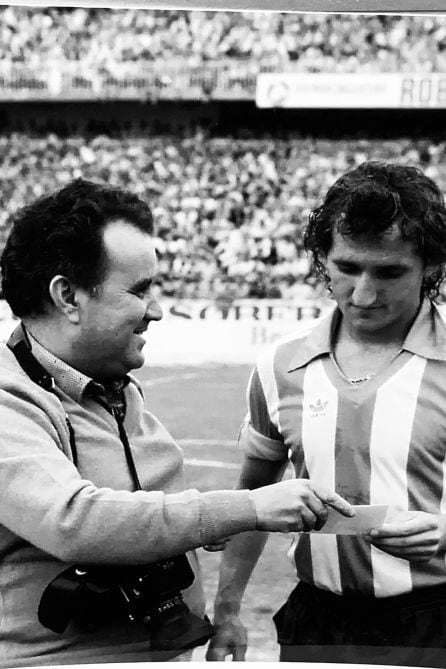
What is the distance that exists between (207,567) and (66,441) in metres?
0.56

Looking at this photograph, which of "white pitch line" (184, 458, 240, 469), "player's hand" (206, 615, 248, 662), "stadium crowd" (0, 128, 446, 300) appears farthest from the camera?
"white pitch line" (184, 458, 240, 469)

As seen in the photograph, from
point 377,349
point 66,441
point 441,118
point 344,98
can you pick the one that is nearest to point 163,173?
point 344,98

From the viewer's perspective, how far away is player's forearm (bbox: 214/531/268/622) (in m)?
1.45

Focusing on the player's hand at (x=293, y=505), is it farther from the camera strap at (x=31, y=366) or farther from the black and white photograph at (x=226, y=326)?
the camera strap at (x=31, y=366)

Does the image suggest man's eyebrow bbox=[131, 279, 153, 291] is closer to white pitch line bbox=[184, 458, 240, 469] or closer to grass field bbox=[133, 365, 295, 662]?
grass field bbox=[133, 365, 295, 662]

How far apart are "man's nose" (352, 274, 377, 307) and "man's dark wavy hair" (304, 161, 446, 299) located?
6cm

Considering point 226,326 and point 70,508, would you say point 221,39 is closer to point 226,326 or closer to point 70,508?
point 226,326

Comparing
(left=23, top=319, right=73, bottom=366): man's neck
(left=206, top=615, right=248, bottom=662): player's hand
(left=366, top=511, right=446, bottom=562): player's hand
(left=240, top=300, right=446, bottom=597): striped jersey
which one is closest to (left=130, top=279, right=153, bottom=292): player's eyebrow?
(left=23, top=319, right=73, bottom=366): man's neck

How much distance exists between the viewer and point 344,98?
161 centimetres

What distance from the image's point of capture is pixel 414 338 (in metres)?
1.23

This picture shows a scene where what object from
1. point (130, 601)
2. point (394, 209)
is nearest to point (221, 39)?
point (394, 209)

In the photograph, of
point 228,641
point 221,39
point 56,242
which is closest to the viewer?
point 56,242

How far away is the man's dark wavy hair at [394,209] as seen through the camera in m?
1.21

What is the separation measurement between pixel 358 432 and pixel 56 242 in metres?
0.54
